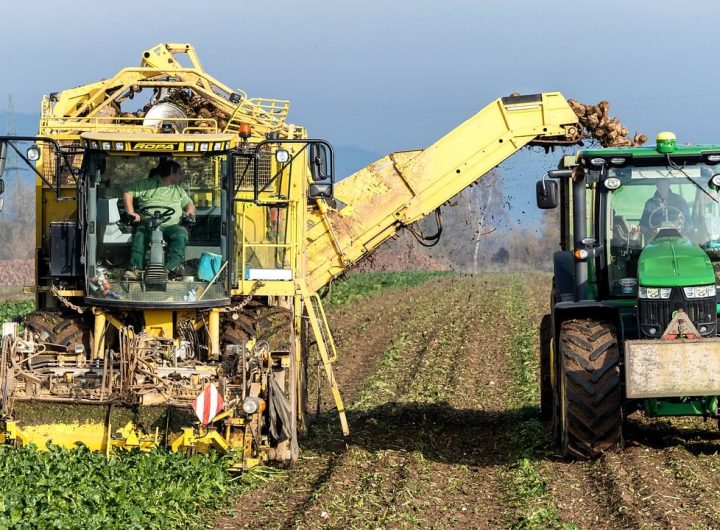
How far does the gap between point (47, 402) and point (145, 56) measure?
4.46 meters

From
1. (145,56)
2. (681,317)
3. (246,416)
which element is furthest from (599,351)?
(145,56)

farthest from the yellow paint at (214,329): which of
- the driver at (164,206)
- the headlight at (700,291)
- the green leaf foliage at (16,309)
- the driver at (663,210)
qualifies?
the green leaf foliage at (16,309)

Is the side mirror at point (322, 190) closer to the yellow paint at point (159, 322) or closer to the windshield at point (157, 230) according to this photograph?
the windshield at point (157, 230)

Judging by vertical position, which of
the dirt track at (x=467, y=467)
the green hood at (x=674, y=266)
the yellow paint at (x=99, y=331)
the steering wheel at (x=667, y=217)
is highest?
the steering wheel at (x=667, y=217)

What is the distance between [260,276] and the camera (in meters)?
11.4

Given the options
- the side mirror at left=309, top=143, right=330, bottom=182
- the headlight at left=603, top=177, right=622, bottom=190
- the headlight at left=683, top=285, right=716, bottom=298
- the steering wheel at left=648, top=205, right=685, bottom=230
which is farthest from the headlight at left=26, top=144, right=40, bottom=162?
the headlight at left=683, top=285, right=716, bottom=298

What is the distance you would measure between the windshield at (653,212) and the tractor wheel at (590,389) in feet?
2.87

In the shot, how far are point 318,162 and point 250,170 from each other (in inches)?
52.5

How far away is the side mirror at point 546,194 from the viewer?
10359 mm

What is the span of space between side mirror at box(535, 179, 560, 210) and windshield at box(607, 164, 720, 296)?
65 centimetres

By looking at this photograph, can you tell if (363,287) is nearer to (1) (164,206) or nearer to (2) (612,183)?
(1) (164,206)

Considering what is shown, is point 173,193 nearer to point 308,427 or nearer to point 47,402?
point 47,402

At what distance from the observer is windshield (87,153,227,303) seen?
10.9 m

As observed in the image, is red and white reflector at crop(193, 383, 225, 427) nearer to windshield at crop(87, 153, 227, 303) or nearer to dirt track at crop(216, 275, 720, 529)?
dirt track at crop(216, 275, 720, 529)
